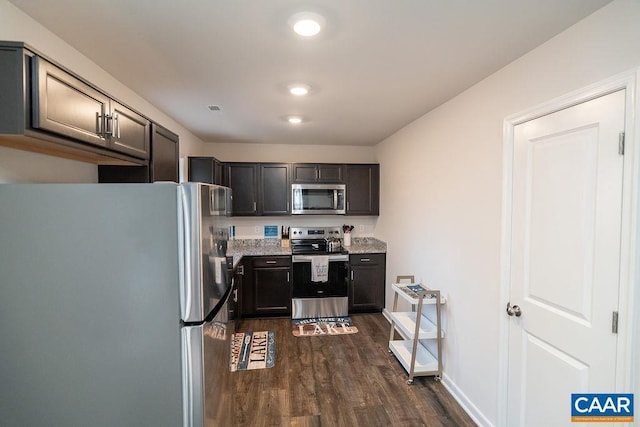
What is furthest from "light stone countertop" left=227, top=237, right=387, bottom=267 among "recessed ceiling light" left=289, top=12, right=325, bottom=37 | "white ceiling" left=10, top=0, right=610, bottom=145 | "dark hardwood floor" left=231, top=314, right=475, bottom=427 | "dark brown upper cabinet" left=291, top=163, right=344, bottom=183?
"recessed ceiling light" left=289, top=12, right=325, bottom=37

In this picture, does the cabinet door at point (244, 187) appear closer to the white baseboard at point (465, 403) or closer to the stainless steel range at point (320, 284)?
the stainless steel range at point (320, 284)

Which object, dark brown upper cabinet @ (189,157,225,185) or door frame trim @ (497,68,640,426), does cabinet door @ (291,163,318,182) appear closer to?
dark brown upper cabinet @ (189,157,225,185)

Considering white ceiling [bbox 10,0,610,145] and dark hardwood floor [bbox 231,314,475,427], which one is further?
dark hardwood floor [bbox 231,314,475,427]

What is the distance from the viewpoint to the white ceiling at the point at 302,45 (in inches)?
51.2

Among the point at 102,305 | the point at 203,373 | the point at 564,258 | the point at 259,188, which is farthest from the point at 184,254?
the point at 259,188

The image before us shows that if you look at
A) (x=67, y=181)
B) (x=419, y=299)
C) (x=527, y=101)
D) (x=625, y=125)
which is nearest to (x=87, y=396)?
(x=67, y=181)

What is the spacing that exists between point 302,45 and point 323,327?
323 cm

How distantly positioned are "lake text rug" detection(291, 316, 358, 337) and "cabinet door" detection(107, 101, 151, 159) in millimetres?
2686

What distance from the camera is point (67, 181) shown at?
168 centimetres

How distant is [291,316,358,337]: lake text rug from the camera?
3.57 m

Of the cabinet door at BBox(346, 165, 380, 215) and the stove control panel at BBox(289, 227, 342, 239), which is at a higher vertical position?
the cabinet door at BBox(346, 165, 380, 215)

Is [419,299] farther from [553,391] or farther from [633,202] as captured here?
[633,202]

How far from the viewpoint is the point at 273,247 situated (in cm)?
432

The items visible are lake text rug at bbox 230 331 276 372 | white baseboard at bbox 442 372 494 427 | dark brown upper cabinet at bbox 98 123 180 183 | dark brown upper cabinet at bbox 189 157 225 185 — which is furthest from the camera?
dark brown upper cabinet at bbox 189 157 225 185
